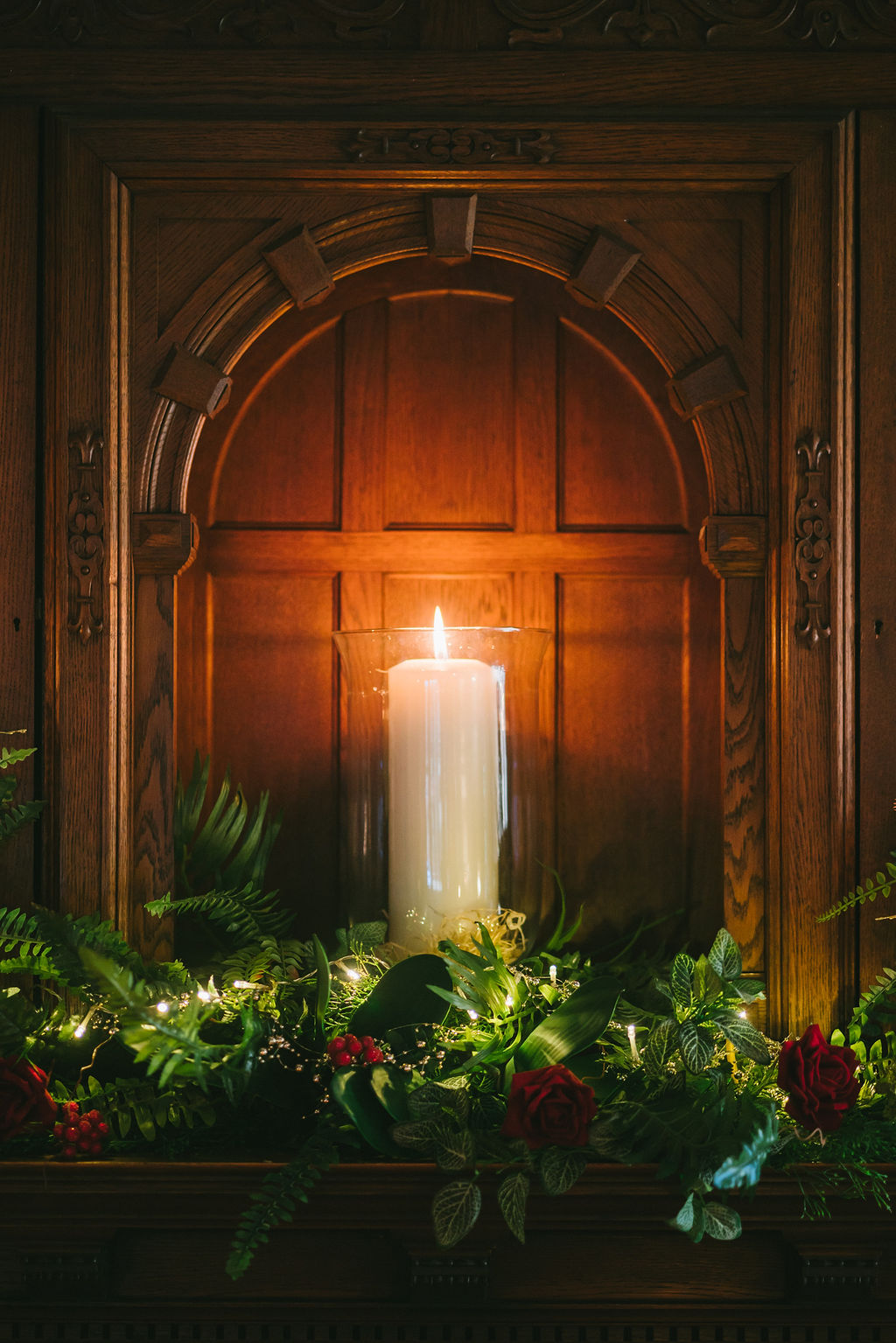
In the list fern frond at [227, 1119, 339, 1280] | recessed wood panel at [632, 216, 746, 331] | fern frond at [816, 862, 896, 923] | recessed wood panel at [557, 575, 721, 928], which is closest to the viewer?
fern frond at [227, 1119, 339, 1280]

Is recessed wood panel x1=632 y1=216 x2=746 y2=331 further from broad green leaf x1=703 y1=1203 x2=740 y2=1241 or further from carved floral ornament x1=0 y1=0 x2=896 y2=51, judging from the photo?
broad green leaf x1=703 y1=1203 x2=740 y2=1241

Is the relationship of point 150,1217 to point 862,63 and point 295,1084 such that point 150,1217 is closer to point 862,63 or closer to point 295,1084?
point 295,1084

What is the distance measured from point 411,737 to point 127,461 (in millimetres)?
368

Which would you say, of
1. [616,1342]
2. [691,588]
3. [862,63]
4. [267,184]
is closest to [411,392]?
[267,184]

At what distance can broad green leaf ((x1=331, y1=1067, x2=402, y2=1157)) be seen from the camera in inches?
30.2

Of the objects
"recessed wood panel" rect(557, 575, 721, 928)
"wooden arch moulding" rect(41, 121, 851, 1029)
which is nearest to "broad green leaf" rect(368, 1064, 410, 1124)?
"wooden arch moulding" rect(41, 121, 851, 1029)

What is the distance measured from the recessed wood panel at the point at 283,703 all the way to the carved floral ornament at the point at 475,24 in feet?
1.72

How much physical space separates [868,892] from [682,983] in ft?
0.62

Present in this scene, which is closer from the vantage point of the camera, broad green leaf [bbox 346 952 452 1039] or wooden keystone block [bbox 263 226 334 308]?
broad green leaf [bbox 346 952 452 1039]

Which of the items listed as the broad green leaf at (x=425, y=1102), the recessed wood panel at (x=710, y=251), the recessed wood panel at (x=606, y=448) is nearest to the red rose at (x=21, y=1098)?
the broad green leaf at (x=425, y=1102)

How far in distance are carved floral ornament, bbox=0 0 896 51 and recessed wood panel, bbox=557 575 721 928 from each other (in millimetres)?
527

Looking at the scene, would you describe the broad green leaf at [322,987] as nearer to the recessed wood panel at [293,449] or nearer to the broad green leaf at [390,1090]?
the broad green leaf at [390,1090]

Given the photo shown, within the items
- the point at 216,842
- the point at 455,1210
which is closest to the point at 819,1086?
the point at 455,1210

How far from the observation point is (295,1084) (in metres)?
0.81
